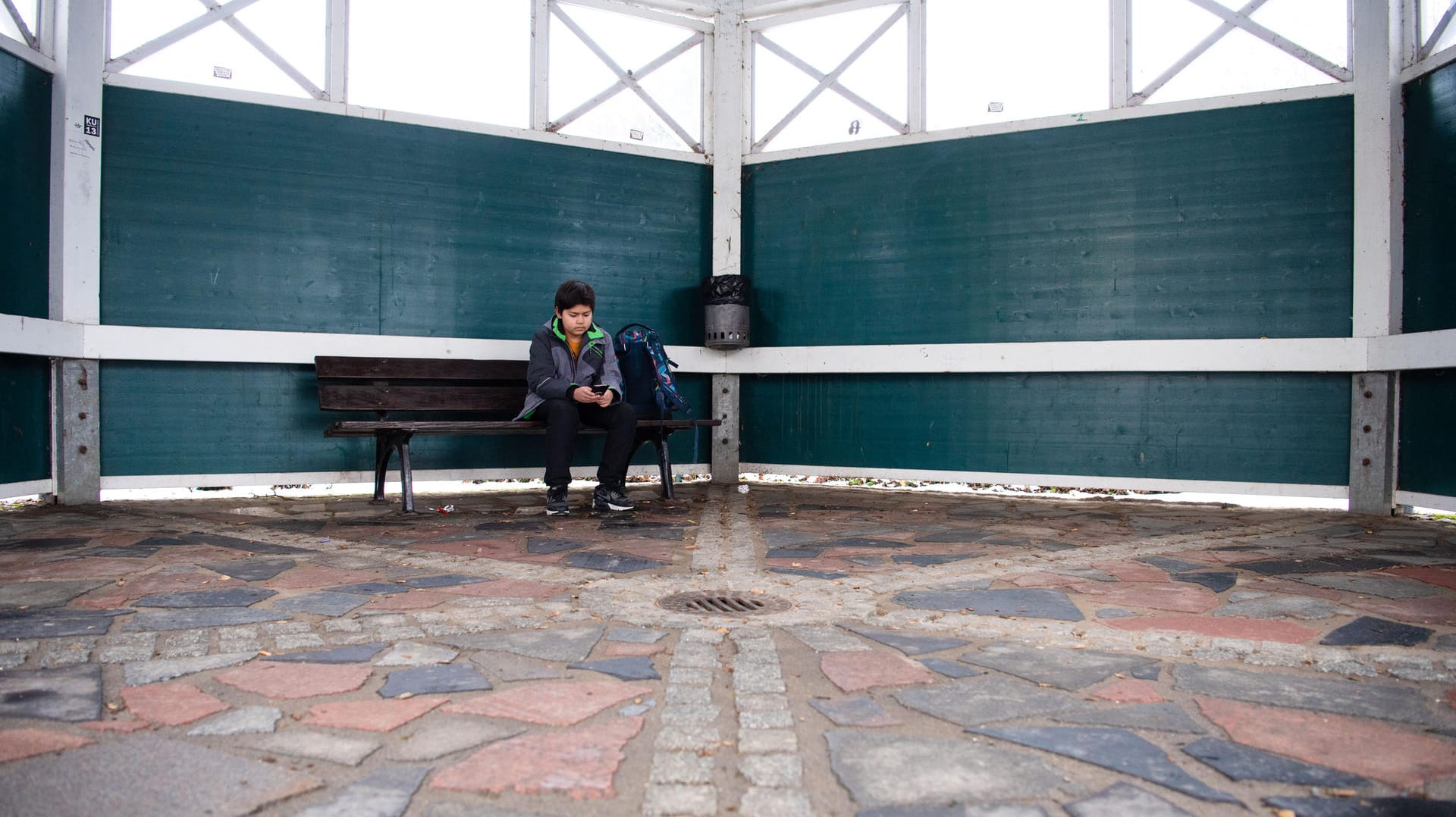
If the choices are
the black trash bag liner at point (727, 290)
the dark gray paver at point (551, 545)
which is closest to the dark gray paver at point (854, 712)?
the dark gray paver at point (551, 545)

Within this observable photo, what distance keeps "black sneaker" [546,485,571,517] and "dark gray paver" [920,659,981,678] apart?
3.64 meters

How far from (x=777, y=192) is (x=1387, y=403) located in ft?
16.0

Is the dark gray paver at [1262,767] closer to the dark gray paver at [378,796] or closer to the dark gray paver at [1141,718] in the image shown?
the dark gray paver at [1141,718]

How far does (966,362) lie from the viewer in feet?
24.7

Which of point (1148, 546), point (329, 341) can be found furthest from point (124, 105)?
point (1148, 546)

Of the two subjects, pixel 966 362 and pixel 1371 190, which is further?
pixel 966 362

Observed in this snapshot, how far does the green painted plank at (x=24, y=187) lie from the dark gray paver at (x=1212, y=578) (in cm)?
697

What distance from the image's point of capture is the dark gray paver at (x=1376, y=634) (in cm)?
291

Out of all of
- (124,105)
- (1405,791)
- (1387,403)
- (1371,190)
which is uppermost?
(124,105)

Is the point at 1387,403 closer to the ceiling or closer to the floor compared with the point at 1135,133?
closer to the floor

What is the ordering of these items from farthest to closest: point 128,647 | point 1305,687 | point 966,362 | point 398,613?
point 966,362 → point 398,613 → point 128,647 → point 1305,687

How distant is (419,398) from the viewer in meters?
6.79

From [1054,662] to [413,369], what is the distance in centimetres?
536

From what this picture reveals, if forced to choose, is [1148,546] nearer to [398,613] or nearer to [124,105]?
[398,613]
